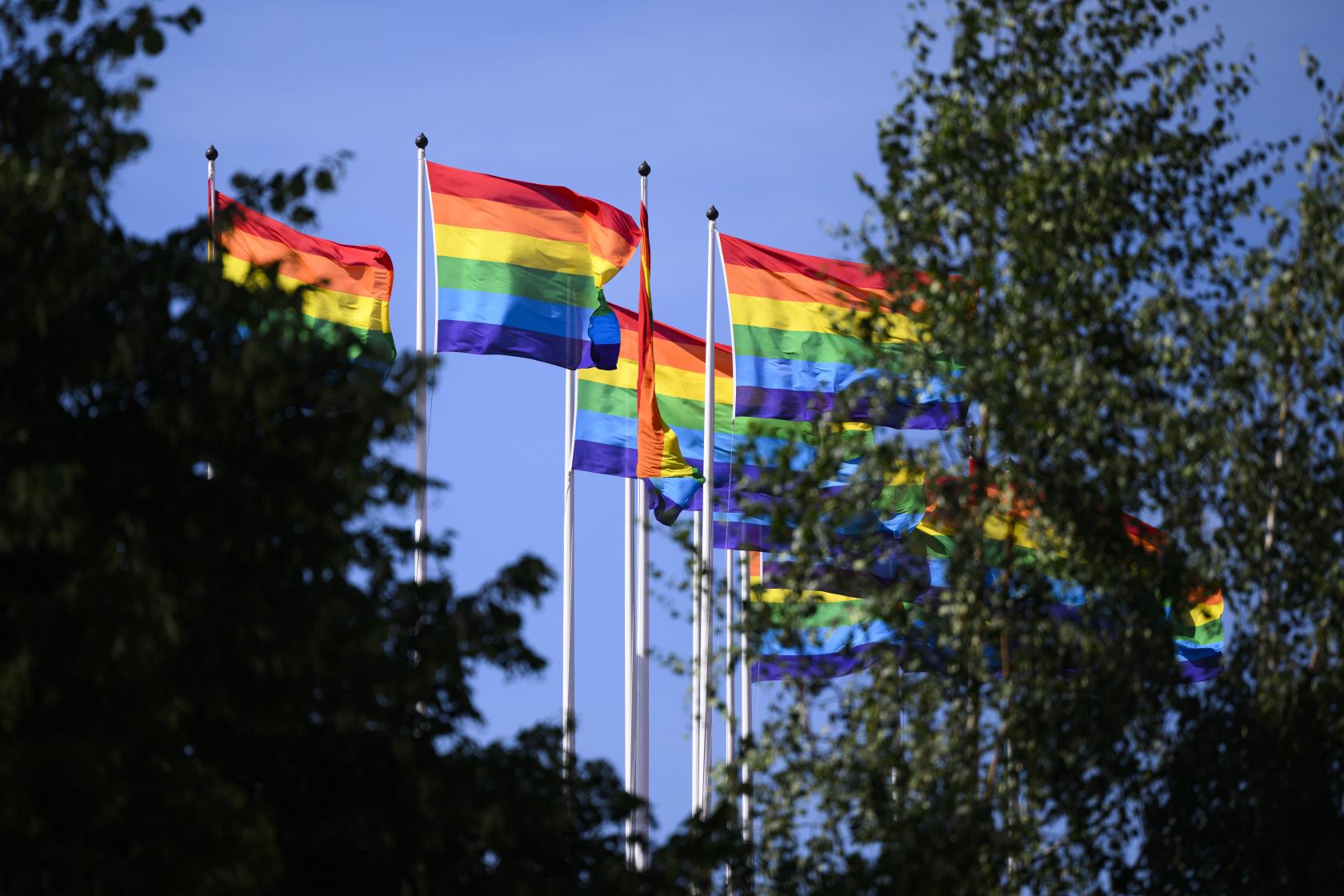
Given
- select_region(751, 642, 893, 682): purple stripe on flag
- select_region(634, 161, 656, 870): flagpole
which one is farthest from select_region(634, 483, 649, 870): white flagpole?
select_region(751, 642, 893, 682): purple stripe on flag

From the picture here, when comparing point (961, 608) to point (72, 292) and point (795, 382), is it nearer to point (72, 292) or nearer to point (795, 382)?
point (72, 292)

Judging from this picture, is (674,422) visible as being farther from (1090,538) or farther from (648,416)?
(1090,538)

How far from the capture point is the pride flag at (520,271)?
23.7m

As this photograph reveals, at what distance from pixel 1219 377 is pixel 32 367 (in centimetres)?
943

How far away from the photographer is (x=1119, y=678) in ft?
44.6

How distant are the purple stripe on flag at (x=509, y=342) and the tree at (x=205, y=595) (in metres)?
11.4

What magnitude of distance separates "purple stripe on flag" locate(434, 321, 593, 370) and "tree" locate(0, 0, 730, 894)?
11362 millimetres

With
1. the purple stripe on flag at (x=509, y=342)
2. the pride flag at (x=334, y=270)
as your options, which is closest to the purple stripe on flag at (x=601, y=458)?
the purple stripe on flag at (x=509, y=342)

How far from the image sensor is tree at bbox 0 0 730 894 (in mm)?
10055

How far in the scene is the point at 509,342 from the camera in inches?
938

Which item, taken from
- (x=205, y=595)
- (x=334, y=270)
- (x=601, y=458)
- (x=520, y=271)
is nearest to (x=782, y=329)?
(x=601, y=458)

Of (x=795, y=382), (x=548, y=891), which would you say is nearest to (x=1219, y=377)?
(x=548, y=891)

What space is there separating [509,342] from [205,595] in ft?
43.3

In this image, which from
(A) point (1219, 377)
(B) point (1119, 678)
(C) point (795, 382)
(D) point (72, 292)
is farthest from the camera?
(C) point (795, 382)
